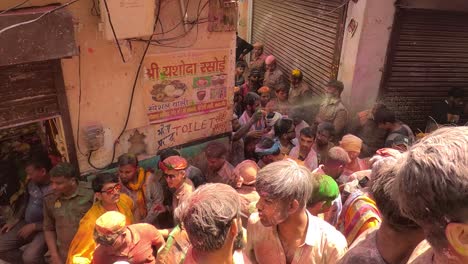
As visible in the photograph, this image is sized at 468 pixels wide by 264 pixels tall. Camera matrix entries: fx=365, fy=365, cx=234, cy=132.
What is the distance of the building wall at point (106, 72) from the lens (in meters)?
4.30

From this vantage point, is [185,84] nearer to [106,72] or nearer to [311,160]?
[106,72]

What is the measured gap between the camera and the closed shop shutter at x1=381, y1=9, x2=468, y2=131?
645 centimetres

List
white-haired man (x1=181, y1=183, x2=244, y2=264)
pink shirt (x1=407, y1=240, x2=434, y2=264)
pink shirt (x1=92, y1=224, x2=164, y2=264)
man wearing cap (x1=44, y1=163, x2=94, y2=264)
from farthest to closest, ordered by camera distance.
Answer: man wearing cap (x1=44, y1=163, x2=94, y2=264)
pink shirt (x1=92, y1=224, x2=164, y2=264)
white-haired man (x1=181, y1=183, x2=244, y2=264)
pink shirt (x1=407, y1=240, x2=434, y2=264)

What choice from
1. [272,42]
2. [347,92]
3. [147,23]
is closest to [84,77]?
[147,23]

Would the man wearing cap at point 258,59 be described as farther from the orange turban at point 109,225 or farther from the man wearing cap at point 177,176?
the orange turban at point 109,225

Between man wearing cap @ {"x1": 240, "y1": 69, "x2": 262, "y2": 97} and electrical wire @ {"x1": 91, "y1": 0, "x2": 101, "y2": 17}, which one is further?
man wearing cap @ {"x1": 240, "y1": 69, "x2": 262, "y2": 97}

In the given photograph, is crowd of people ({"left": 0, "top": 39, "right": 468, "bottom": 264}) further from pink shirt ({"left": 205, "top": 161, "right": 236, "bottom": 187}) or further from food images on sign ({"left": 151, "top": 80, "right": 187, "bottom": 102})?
food images on sign ({"left": 151, "top": 80, "right": 187, "bottom": 102})

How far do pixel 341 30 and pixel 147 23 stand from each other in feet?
13.4

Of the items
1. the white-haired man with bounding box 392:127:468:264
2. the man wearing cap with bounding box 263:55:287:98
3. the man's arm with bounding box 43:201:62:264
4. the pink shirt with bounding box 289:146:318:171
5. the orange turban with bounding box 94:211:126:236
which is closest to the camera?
the white-haired man with bounding box 392:127:468:264

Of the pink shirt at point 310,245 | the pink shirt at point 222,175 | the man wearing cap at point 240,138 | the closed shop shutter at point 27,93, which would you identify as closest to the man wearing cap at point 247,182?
the pink shirt at point 222,175

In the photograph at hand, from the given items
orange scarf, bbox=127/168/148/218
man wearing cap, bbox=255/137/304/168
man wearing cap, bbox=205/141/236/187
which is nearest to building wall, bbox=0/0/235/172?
orange scarf, bbox=127/168/148/218

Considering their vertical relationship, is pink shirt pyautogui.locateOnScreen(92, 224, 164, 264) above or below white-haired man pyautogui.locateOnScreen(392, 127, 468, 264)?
below

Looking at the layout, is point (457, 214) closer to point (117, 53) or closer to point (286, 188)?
point (286, 188)

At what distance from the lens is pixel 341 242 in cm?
261
